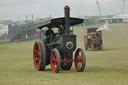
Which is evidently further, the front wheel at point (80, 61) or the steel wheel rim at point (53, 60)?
the steel wheel rim at point (53, 60)

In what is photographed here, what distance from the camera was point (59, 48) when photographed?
11.1 meters

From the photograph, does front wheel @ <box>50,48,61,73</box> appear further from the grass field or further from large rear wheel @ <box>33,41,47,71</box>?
large rear wheel @ <box>33,41,47,71</box>

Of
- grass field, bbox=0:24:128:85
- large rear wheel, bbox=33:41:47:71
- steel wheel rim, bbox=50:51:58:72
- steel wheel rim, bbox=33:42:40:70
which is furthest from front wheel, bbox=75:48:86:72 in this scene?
steel wheel rim, bbox=33:42:40:70

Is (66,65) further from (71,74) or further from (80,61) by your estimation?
(71,74)

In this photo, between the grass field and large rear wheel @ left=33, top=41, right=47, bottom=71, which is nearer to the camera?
the grass field

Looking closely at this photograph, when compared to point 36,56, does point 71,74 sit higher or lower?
lower

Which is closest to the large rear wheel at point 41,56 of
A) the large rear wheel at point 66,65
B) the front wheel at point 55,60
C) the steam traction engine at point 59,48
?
the steam traction engine at point 59,48

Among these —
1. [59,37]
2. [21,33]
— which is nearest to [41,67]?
[59,37]

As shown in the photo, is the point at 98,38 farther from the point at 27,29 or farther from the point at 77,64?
the point at 27,29

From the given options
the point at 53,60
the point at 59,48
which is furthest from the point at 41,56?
the point at 59,48

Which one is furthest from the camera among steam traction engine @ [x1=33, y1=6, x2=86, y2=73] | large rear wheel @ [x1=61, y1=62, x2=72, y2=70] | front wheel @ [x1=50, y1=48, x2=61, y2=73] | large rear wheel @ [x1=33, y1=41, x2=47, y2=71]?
large rear wheel @ [x1=61, y1=62, x2=72, y2=70]

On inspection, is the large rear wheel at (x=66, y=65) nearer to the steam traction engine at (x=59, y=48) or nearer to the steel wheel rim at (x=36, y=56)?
the steam traction engine at (x=59, y=48)

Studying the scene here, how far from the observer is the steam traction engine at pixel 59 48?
10812 millimetres

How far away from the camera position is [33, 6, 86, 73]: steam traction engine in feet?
35.5
